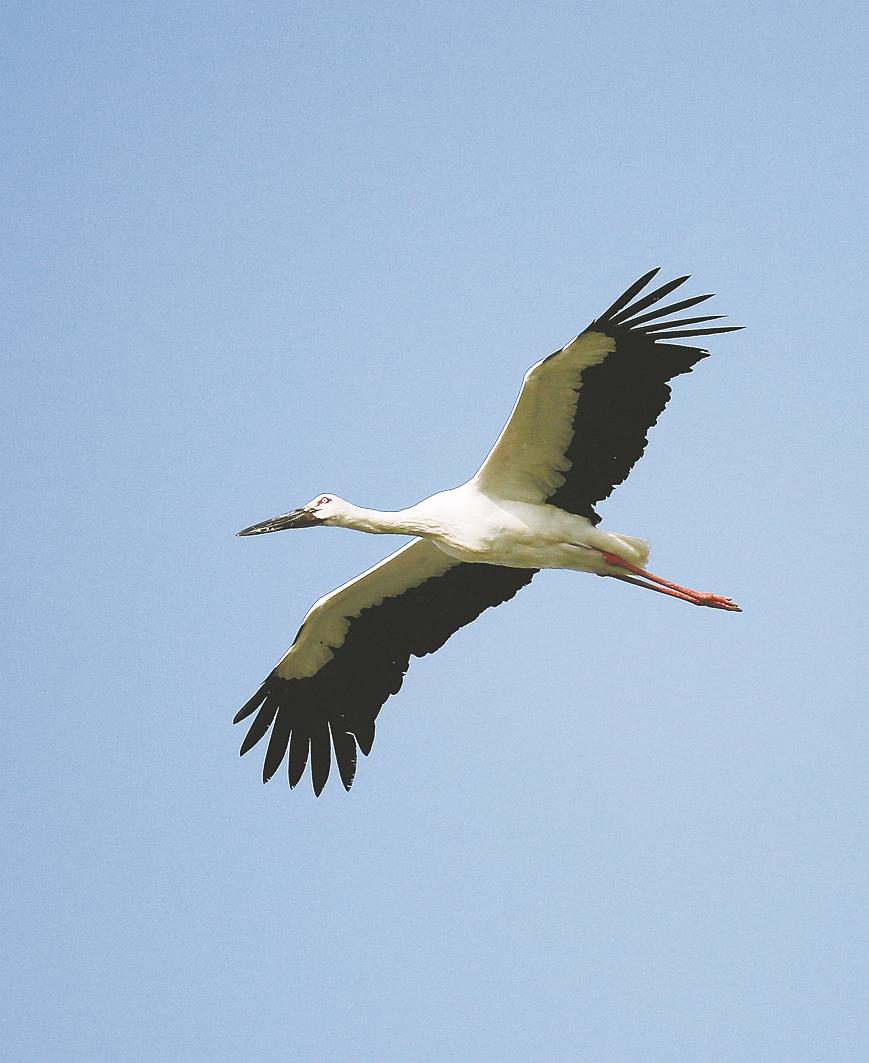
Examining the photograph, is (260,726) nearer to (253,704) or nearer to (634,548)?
(253,704)

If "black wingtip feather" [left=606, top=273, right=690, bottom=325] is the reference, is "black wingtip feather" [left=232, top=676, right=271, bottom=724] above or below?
below

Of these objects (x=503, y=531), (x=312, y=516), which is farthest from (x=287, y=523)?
(x=503, y=531)

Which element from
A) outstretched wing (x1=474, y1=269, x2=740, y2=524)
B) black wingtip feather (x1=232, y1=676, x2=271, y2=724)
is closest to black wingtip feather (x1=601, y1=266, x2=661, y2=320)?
outstretched wing (x1=474, y1=269, x2=740, y2=524)

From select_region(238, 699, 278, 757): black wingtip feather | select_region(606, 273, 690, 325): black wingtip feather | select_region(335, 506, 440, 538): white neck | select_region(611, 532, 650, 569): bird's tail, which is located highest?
select_region(606, 273, 690, 325): black wingtip feather

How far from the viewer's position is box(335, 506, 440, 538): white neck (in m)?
12.8

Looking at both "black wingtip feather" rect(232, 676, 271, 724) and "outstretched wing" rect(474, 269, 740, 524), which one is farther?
"black wingtip feather" rect(232, 676, 271, 724)

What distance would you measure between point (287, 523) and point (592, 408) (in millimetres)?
2734

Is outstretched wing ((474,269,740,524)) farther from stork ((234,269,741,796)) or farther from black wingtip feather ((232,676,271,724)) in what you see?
black wingtip feather ((232,676,271,724))

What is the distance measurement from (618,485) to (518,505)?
2.54 feet

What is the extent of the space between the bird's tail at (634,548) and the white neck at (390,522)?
1422 mm

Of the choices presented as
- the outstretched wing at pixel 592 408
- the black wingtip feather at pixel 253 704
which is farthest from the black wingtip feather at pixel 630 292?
the black wingtip feather at pixel 253 704

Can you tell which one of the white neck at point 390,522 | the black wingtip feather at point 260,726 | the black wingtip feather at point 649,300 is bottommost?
the black wingtip feather at point 260,726

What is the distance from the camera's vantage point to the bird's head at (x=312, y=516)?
13.3 metres

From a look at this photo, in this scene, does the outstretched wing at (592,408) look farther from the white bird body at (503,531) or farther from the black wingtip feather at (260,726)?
the black wingtip feather at (260,726)
